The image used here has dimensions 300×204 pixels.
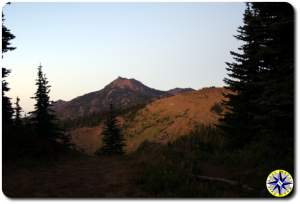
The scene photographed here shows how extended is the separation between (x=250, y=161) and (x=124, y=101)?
165228 millimetres

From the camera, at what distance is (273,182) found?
8.91 m

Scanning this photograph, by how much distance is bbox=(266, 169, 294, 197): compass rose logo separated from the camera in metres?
8.48

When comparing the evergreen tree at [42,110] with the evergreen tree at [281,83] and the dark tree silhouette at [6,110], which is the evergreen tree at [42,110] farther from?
the evergreen tree at [281,83]

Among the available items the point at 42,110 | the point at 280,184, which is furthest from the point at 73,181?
the point at 42,110

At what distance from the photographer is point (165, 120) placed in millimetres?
61250

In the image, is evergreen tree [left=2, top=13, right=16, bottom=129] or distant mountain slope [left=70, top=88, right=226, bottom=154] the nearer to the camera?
evergreen tree [left=2, top=13, right=16, bottom=129]

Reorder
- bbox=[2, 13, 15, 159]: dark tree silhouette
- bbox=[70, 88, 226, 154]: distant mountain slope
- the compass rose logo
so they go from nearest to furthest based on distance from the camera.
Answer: the compass rose logo < bbox=[2, 13, 15, 159]: dark tree silhouette < bbox=[70, 88, 226, 154]: distant mountain slope

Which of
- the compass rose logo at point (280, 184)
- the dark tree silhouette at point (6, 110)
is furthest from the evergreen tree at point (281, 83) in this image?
the dark tree silhouette at point (6, 110)

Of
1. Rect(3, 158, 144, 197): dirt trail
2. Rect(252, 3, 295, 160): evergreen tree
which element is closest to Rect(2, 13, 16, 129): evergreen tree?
Rect(3, 158, 144, 197): dirt trail

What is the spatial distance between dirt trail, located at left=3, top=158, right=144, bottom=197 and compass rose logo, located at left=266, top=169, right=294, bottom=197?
3.57 meters

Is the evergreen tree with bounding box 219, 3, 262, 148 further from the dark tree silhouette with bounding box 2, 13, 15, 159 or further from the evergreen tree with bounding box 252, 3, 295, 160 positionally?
the dark tree silhouette with bounding box 2, 13, 15, 159

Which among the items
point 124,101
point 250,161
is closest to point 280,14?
point 250,161

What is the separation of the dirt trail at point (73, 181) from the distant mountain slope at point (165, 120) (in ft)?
121

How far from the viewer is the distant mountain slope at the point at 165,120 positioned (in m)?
54.0
